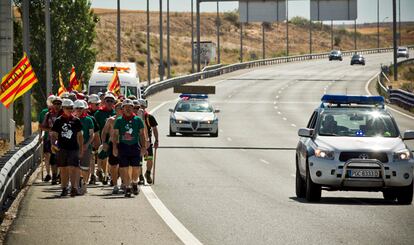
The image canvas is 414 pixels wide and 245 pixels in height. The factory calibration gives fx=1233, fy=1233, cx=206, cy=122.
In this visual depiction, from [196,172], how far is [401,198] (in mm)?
8818

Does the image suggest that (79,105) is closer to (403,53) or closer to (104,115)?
(104,115)

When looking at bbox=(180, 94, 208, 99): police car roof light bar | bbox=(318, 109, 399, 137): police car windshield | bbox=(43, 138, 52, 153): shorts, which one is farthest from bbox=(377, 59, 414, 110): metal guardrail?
bbox=(318, 109, 399, 137): police car windshield

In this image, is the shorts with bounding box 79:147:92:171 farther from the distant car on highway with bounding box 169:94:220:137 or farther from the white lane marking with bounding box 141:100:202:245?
the distant car on highway with bounding box 169:94:220:137

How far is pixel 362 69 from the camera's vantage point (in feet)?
400

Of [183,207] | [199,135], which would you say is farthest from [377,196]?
[199,135]

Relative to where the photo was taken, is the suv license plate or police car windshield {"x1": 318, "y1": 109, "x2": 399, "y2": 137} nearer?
the suv license plate

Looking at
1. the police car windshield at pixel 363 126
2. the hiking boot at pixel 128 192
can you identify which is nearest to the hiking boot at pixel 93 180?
the hiking boot at pixel 128 192

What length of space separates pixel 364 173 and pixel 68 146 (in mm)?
5209

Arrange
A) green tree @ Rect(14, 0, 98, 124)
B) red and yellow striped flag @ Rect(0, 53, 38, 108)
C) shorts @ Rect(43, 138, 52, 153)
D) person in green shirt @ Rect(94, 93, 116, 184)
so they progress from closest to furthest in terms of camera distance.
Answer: person in green shirt @ Rect(94, 93, 116, 184)
shorts @ Rect(43, 138, 52, 153)
red and yellow striped flag @ Rect(0, 53, 38, 108)
green tree @ Rect(14, 0, 98, 124)

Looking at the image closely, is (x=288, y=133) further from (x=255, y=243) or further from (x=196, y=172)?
(x=255, y=243)

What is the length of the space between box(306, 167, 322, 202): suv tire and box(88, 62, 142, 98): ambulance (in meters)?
26.0

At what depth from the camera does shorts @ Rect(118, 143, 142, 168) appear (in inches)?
818

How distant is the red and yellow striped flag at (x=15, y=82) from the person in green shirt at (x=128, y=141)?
6.76 meters

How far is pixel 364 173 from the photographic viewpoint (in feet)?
62.4
